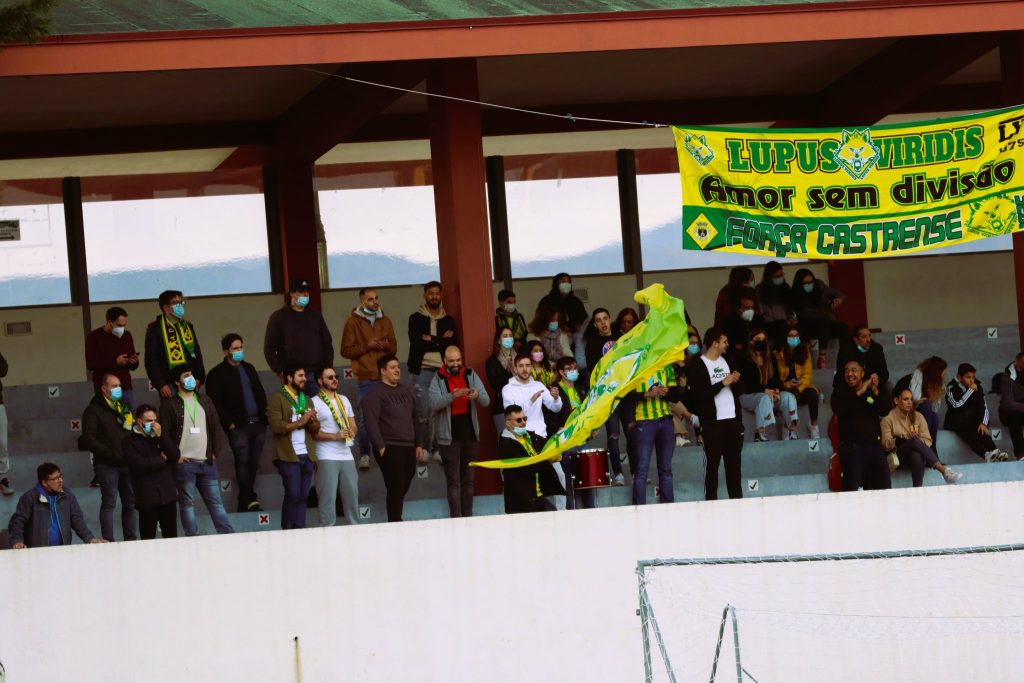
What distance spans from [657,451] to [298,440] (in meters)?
2.94

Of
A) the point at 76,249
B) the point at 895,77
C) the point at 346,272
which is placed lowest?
the point at 346,272

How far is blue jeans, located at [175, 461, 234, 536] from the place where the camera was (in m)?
13.3

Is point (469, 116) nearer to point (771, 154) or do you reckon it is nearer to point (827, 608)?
point (771, 154)

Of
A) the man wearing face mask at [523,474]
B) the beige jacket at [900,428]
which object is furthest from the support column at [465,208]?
the beige jacket at [900,428]

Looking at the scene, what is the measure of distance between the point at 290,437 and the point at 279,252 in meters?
7.49

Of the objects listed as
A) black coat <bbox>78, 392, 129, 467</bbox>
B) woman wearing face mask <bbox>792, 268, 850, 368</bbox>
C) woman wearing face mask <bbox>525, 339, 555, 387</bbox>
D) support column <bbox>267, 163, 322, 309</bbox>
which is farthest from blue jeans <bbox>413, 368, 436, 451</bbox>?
support column <bbox>267, 163, 322, 309</bbox>

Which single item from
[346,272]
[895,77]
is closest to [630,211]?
[346,272]

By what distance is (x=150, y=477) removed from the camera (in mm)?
13055

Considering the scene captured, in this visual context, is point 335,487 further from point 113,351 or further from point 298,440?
point 113,351

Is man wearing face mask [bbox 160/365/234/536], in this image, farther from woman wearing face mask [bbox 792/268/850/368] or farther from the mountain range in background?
the mountain range in background

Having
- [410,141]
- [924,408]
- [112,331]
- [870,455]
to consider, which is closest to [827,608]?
[870,455]

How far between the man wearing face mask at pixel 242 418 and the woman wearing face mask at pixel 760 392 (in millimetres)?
4635

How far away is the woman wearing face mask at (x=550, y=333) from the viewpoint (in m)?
15.7

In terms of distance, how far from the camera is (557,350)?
1576 cm
